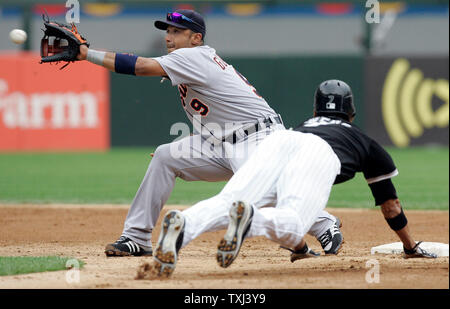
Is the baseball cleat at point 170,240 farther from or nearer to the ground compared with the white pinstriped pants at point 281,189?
nearer to the ground

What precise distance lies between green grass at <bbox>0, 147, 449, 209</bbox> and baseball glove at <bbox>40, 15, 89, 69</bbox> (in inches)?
165

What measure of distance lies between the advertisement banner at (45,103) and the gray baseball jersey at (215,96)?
11.1 meters

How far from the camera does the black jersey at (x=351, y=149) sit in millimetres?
4582

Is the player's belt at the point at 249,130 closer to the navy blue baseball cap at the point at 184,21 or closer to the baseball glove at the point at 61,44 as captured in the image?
the navy blue baseball cap at the point at 184,21

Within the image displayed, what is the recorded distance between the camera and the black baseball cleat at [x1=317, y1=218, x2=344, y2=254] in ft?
18.1

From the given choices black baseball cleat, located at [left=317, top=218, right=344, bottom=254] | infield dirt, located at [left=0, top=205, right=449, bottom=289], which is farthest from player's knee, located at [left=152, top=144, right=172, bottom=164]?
black baseball cleat, located at [left=317, top=218, right=344, bottom=254]

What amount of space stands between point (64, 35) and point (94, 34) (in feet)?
60.6

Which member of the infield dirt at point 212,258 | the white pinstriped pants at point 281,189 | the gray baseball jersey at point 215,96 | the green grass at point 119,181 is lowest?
the green grass at point 119,181

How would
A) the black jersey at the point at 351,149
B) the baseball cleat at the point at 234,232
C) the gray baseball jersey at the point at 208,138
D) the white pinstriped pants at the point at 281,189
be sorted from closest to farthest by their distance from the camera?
the baseball cleat at the point at 234,232 → the white pinstriped pants at the point at 281,189 → the black jersey at the point at 351,149 → the gray baseball jersey at the point at 208,138

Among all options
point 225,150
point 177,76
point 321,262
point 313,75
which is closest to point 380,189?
point 321,262

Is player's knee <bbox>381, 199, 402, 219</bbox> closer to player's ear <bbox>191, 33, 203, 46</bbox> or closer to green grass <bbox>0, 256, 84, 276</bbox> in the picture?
player's ear <bbox>191, 33, 203, 46</bbox>

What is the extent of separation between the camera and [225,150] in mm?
5359

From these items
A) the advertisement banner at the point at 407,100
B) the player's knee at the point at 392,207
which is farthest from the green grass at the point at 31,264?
the advertisement banner at the point at 407,100

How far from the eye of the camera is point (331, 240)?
5.51 m
